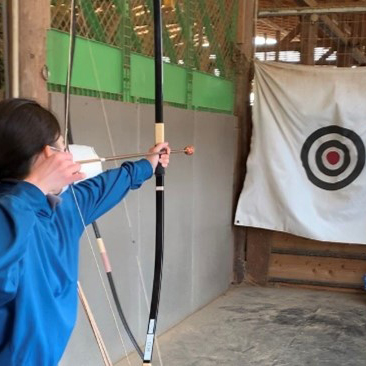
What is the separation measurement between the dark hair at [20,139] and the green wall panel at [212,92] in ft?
8.14

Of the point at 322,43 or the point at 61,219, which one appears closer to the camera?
the point at 61,219

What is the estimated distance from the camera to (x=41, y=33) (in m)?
1.91

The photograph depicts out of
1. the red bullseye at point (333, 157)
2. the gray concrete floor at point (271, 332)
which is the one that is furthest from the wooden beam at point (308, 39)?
the gray concrete floor at point (271, 332)

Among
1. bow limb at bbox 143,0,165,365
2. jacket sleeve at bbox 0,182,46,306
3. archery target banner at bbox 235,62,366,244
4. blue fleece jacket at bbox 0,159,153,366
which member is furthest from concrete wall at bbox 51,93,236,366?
jacket sleeve at bbox 0,182,46,306

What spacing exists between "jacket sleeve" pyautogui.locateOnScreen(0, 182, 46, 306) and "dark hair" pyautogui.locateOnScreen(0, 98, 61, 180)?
0.08 meters

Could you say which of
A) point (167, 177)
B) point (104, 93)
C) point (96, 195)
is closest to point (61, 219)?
point (96, 195)

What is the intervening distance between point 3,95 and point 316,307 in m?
2.65

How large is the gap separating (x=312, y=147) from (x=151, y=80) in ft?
5.23

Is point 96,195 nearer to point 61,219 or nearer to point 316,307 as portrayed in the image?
point 61,219

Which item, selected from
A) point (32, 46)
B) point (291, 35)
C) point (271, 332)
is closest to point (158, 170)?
point (32, 46)

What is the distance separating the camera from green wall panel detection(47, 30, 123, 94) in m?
2.11

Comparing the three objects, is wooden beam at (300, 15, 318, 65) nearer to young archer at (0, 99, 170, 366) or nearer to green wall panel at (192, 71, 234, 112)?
green wall panel at (192, 71, 234, 112)

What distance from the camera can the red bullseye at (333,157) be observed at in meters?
3.98

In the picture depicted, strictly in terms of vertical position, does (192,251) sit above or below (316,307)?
above
